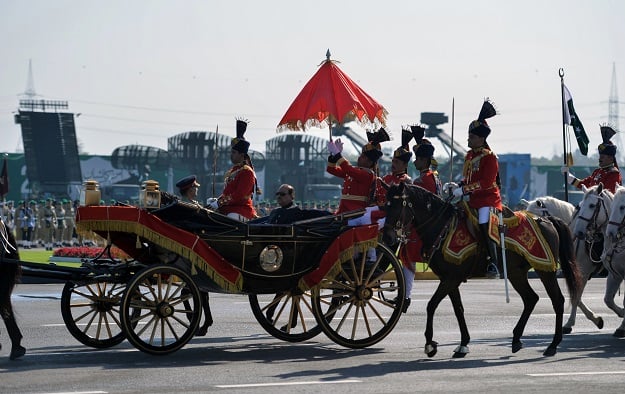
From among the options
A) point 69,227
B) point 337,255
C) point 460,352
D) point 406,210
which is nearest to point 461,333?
point 460,352

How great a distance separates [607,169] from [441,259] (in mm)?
5423

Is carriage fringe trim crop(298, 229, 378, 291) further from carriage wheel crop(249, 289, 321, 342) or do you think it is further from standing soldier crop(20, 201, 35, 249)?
standing soldier crop(20, 201, 35, 249)

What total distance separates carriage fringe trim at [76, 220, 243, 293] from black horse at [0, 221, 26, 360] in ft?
2.52

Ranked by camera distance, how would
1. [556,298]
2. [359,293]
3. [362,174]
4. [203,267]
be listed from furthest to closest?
[362,174], [556,298], [359,293], [203,267]

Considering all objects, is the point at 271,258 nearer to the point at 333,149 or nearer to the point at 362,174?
the point at 333,149

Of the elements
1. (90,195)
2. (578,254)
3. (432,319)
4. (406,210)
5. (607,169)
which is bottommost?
(432,319)

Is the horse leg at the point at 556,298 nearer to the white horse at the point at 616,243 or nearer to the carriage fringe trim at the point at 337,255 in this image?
the white horse at the point at 616,243

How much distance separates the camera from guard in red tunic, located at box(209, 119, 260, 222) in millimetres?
14969

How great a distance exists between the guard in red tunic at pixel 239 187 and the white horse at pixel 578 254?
4.05 m

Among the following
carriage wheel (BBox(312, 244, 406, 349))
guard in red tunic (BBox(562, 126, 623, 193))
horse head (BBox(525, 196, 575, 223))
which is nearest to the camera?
carriage wheel (BBox(312, 244, 406, 349))

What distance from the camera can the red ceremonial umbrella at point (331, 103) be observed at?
659 inches

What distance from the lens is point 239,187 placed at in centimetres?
1498

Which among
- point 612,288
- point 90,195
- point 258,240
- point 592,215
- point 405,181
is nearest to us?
point 90,195

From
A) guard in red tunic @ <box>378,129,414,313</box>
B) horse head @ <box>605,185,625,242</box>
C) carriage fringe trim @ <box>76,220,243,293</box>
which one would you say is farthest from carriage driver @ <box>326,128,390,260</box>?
horse head @ <box>605,185,625,242</box>
